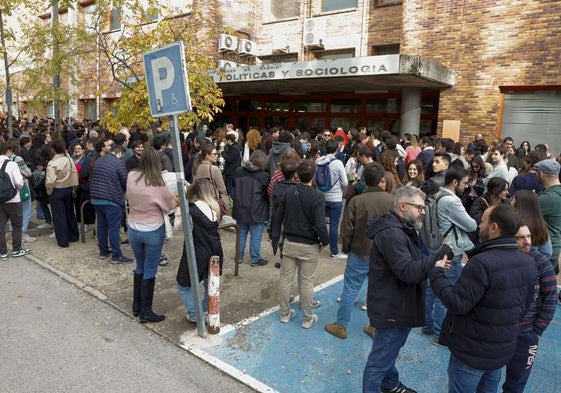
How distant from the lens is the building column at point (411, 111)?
45.4 ft

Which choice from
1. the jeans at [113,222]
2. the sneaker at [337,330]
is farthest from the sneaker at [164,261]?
the sneaker at [337,330]

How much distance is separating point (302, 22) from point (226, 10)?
333cm

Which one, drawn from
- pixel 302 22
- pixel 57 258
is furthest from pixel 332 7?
pixel 57 258

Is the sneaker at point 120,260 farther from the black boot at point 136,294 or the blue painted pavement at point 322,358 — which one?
the blue painted pavement at point 322,358

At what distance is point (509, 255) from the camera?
8.59ft

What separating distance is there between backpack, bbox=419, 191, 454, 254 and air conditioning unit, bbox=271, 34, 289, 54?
14807 mm

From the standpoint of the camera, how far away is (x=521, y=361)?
3156mm

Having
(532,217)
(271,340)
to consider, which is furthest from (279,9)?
(532,217)

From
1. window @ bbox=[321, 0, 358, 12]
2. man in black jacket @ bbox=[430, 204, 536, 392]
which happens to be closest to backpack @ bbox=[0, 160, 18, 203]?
man in black jacket @ bbox=[430, 204, 536, 392]

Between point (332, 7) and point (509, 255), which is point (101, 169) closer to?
point (509, 255)

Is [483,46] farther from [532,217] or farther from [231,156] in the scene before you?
[532,217]

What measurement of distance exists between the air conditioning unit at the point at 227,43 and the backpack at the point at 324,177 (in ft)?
41.0

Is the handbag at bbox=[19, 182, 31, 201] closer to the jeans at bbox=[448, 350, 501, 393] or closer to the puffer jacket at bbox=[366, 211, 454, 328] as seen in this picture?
the puffer jacket at bbox=[366, 211, 454, 328]

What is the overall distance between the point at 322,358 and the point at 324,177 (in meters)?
3.19
